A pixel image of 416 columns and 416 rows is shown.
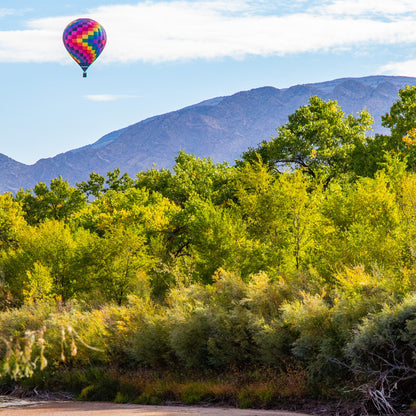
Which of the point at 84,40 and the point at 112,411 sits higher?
the point at 84,40

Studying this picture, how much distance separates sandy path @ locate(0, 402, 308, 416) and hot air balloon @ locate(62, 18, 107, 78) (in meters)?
39.5

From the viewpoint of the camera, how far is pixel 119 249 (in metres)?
35.1

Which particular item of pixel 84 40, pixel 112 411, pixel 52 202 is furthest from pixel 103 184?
pixel 112 411

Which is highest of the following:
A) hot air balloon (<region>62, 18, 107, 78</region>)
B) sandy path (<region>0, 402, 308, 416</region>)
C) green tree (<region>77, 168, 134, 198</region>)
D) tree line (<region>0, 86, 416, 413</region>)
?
hot air balloon (<region>62, 18, 107, 78</region>)

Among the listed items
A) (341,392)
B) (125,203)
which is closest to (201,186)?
(125,203)

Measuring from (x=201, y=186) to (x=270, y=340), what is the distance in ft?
96.1

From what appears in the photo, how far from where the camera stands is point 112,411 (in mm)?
18391

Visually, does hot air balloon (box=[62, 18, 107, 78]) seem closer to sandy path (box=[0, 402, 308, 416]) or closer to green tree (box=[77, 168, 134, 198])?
green tree (box=[77, 168, 134, 198])

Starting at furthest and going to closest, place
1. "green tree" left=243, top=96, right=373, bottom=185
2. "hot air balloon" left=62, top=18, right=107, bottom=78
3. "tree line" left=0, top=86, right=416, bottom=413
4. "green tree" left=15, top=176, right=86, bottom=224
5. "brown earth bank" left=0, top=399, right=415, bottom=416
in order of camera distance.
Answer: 1. "green tree" left=15, top=176, right=86, bottom=224
2. "hot air balloon" left=62, top=18, right=107, bottom=78
3. "green tree" left=243, top=96, right=373, bottom=185
4. "tree line" left=0, top=86, right=416, bottom=413
5. "brown earth bank" left=0, top=399, right=415, bottom=416

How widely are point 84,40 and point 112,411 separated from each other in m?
42.9

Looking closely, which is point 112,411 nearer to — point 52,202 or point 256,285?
point 256,285

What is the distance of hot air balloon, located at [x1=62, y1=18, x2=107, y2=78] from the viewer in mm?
54000

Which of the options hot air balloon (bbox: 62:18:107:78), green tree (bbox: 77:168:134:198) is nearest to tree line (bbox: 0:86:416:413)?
hot air balloon (bbox: 62:18:107:78)

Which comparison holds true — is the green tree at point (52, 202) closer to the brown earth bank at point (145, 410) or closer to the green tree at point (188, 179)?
the green tree at point (188, 179)
